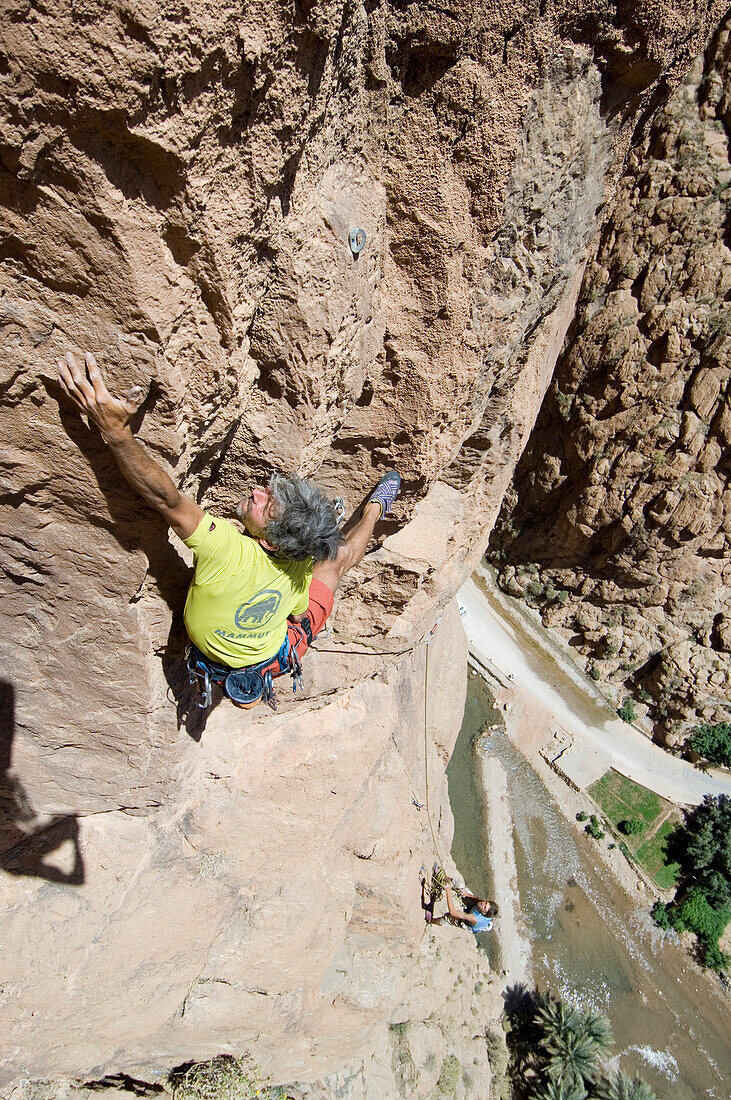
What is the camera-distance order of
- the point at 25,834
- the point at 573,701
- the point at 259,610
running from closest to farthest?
the point at 259,610, the point at 25,834, the point at 573,701

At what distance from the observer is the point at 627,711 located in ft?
37.9

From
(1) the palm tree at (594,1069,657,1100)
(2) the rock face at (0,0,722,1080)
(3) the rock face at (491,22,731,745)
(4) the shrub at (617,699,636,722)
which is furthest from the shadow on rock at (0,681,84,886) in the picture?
(4) the shrub at (617,699,636,722)

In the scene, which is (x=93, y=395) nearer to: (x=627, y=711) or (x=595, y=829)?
(x=595, y=829)

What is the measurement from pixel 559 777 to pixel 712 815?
291 cm

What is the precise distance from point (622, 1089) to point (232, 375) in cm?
1154

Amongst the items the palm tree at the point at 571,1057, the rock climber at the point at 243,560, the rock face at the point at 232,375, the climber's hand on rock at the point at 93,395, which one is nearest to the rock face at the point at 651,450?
the rock face at the point at 232,375

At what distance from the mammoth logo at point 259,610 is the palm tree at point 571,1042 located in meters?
9.73

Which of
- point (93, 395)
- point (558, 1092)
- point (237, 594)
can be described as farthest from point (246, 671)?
point (558, 1092)

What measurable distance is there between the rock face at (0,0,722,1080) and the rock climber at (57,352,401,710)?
165mm

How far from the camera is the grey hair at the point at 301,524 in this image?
8.66ft

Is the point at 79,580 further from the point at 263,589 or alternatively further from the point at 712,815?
the point at 712,815

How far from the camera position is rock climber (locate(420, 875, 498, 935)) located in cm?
800

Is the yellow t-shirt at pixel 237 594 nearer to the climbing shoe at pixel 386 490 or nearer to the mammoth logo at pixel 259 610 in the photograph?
the mammoth logo at pixel 259 610

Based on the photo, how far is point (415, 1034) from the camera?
6.86 m
